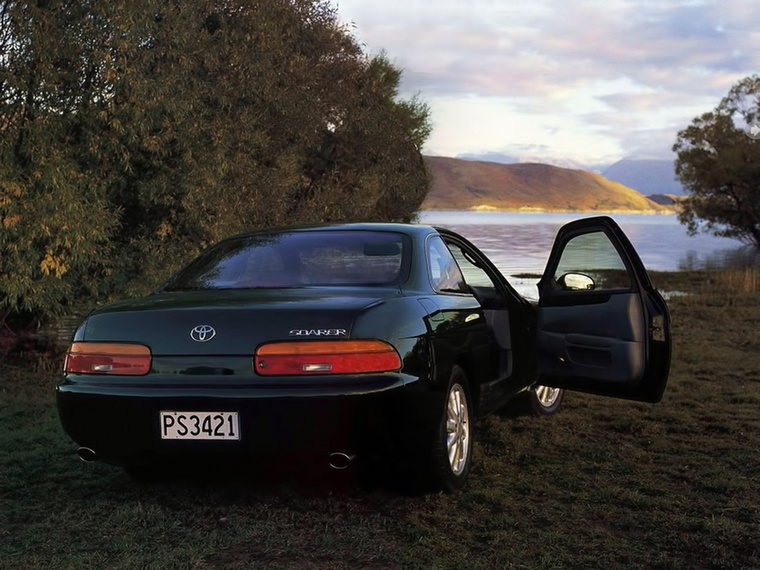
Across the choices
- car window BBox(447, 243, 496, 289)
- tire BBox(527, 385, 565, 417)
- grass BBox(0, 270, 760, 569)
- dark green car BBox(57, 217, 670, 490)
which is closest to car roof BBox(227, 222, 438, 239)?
dark green car BBox(57, 217, 670, 490)

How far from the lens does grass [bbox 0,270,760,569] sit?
3906 mm

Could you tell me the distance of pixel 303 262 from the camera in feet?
16.4

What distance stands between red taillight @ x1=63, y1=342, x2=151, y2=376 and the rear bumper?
0.08m

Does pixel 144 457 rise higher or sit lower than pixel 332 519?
higher

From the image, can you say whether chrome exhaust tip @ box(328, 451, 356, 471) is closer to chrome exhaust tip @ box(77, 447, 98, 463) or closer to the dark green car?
the dark green car

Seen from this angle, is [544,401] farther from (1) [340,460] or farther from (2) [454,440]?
(1) [340,460]

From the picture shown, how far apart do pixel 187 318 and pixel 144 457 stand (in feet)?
2.36

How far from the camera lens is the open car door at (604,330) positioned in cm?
553

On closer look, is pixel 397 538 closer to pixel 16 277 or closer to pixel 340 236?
pixel 340 236

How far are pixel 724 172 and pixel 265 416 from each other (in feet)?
155

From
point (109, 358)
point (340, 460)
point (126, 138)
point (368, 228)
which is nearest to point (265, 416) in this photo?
point (340, 460)

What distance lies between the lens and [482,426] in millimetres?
6875

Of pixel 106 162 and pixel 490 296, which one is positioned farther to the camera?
pixel 106 162

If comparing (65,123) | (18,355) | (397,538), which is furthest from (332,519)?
(18,355)
